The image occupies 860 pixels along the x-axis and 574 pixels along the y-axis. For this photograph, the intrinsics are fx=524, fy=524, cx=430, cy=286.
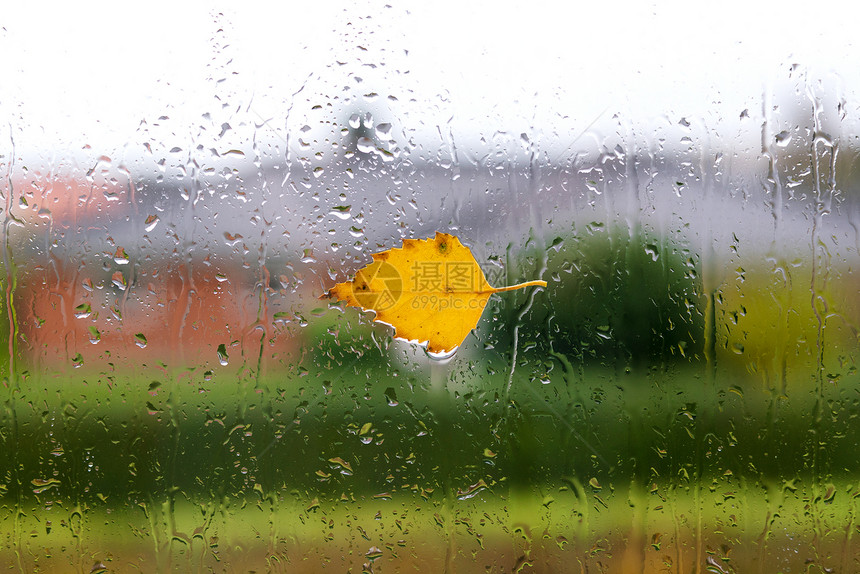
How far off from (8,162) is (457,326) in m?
0.96

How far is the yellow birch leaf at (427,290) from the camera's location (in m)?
1.02

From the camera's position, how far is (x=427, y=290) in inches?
40.3

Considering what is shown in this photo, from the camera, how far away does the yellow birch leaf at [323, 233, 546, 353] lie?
1.02 meters
